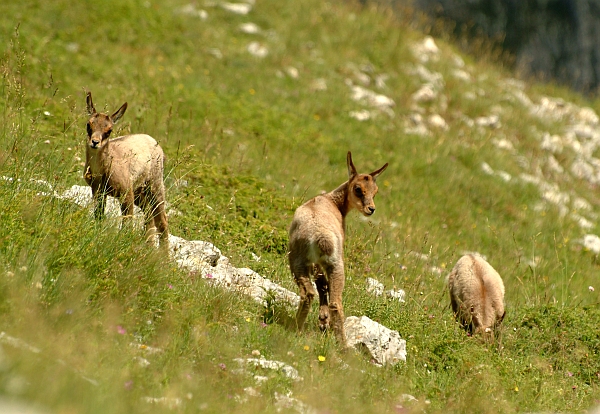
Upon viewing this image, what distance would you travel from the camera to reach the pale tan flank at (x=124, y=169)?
316 inches

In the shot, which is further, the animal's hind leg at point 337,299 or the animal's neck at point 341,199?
the animal's neck at point 341,199

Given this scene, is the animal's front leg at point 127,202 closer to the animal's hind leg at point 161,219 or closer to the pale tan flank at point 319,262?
the animal's hind leg at point 161,219

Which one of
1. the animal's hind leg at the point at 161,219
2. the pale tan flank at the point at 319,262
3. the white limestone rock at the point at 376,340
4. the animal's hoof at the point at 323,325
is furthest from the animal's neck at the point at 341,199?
the animal's hind leg at the point at 161,219

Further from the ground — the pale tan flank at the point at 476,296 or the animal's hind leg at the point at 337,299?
the animal's hind leg at the point at 337,299

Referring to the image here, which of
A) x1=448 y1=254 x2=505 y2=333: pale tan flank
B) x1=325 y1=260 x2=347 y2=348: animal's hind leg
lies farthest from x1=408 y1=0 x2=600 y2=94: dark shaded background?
x1=325 y1=260 x2=347 y2=348: animal's hind leg

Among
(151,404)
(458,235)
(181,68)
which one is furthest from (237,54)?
(151,404)

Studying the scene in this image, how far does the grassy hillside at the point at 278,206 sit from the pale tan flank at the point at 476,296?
0.28m

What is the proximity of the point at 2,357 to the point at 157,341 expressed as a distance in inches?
65.6

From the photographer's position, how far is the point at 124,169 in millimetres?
8305

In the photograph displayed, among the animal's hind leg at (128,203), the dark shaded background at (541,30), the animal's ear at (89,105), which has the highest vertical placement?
the animal's ear at (89,105)

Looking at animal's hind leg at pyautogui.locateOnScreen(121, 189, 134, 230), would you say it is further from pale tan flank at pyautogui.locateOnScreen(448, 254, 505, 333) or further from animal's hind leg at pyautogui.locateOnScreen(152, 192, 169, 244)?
pale tan flank at pyautogui.locateOnScreen(448, 254, 505, 333)

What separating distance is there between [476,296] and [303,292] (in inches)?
103

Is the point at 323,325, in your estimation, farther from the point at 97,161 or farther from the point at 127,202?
the point at 97,161

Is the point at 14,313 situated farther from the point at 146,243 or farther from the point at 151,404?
the point at 146,243
